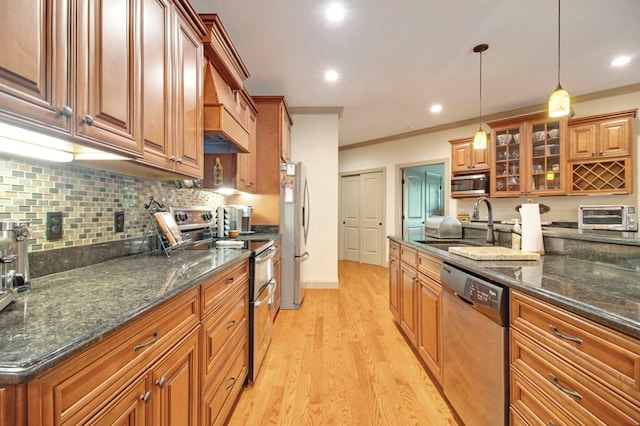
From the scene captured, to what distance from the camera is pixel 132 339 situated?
0.71 m

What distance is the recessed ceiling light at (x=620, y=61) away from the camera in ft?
8.93

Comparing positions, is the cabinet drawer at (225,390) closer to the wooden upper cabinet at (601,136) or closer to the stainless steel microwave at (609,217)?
the stainless steel microwave at (609,217)

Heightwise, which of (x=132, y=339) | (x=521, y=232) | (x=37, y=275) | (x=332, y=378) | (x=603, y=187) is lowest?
(x=332, y=378)

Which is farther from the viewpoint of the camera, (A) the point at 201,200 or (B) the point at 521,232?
(A) the point at 201,200

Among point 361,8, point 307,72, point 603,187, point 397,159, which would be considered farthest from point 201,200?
point 603,187

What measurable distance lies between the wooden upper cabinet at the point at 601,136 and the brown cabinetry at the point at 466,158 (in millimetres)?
993

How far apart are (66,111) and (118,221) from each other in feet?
2.64

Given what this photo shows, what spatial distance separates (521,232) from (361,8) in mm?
1988

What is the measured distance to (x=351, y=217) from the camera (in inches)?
237

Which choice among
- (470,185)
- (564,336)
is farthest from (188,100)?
(470,185)

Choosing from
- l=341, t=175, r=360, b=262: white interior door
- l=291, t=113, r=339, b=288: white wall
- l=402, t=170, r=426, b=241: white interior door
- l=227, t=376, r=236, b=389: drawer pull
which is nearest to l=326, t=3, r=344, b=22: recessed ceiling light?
l=291, t=113, r=339, b=288: white wall

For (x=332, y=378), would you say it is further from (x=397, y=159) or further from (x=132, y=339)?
(x=397, y=159)

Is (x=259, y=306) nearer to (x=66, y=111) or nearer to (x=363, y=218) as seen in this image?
(x=66, y=111)

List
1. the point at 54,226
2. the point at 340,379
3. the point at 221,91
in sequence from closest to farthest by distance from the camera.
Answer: the point at 54,226 < the point at 340,379 < the point at 221,91
